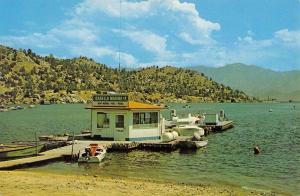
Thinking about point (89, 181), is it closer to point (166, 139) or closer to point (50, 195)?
point (50, 195)

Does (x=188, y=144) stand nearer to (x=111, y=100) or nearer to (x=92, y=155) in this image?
(x=111, y=100)

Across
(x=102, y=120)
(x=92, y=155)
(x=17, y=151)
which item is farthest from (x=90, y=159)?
(x=102, y=120)

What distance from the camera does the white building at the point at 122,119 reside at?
44219 millimetres

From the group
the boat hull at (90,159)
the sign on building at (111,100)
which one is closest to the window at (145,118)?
the sign on building at (111,100)

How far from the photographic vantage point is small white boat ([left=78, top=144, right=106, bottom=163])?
3584 centimetres

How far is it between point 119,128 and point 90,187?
21163 millimetres

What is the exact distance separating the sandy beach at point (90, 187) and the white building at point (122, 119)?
16.6m

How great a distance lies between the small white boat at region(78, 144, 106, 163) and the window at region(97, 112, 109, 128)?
309 inches

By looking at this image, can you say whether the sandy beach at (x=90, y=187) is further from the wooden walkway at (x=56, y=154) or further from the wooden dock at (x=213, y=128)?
the wooden dock at (x=213, y=128)

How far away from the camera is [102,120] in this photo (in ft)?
149

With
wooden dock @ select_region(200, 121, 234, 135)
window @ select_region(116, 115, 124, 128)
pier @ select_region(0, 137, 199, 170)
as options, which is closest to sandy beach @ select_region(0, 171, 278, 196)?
pier @ select_region(0, 137, 199, 170)

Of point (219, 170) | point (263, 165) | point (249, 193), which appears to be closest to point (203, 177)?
point (219, 170)

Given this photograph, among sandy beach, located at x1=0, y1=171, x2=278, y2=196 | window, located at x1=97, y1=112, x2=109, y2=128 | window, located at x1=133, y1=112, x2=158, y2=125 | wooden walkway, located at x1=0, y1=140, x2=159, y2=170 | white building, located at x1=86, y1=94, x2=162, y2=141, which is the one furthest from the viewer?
window, located at x1=97, y1=112, x2=109, y2=128

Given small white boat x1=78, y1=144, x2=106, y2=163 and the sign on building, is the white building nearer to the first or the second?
the sign on building
